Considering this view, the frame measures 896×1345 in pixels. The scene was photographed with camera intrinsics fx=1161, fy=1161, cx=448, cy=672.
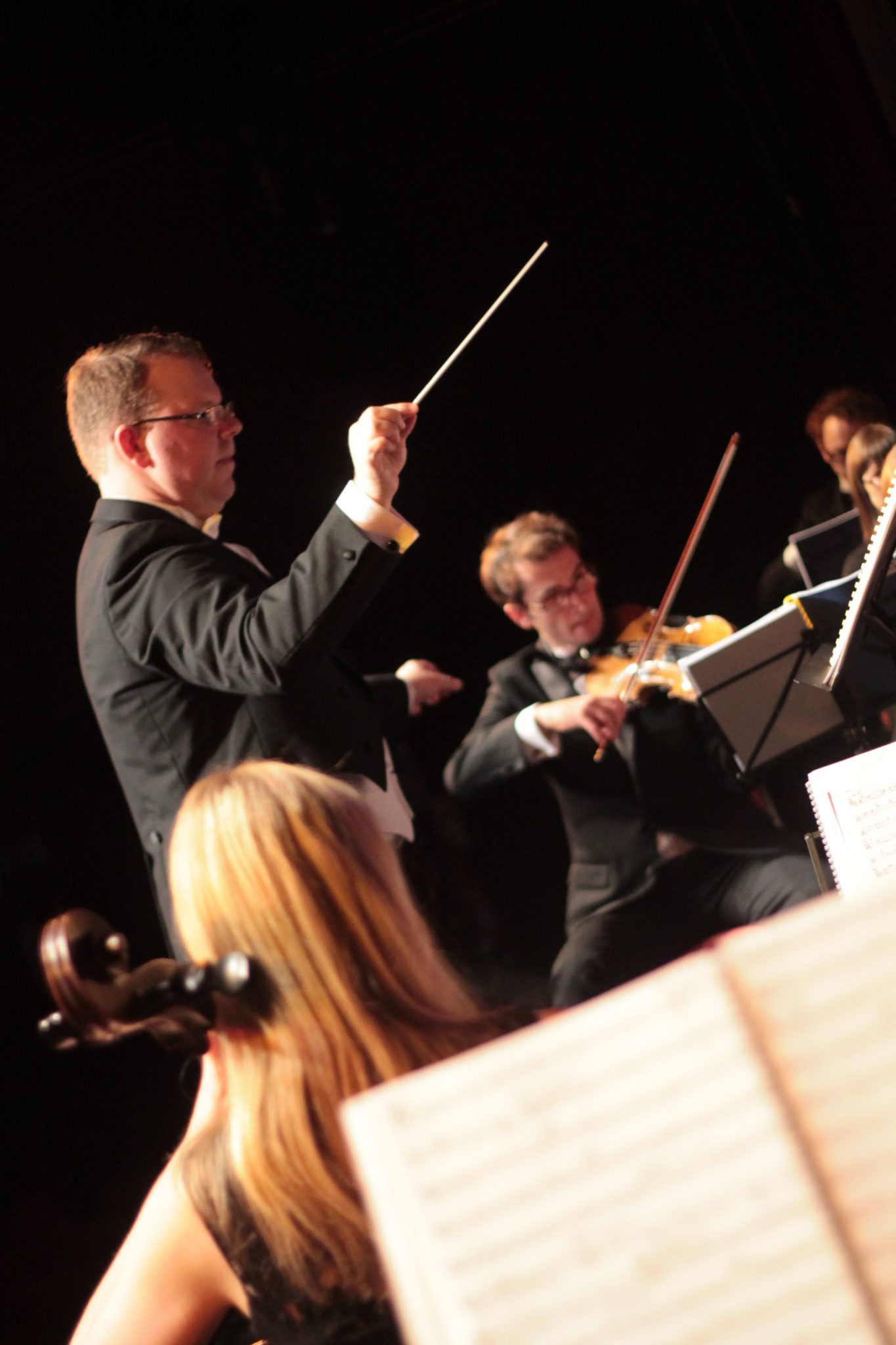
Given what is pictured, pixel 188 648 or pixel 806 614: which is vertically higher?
pixel 188 648

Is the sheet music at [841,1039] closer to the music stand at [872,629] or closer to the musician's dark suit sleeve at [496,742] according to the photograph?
the music stand at [872,629]

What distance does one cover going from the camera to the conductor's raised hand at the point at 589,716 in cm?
240

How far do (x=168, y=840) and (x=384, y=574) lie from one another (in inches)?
22.5

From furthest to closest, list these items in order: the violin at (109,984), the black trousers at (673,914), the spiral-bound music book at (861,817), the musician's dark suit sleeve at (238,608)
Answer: the black trousers at (673,914) → the musician's dark suit sleeve at (238,608) → the spiral-bound music book at (861,817) → the violin at (109,984)

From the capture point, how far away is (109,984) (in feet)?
3.01

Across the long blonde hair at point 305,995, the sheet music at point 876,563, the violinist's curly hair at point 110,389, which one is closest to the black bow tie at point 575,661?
the sheet music at point 876,563

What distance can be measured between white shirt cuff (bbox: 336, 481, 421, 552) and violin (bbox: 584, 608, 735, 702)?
1.04 m

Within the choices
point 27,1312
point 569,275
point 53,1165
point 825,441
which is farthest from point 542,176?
point 27,1312

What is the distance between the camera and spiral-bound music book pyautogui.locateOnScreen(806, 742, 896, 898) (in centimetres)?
119

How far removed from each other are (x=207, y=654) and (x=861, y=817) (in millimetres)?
958

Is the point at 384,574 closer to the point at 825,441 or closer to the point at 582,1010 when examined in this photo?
the point at 582,1010

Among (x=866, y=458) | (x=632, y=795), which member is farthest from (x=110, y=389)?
(x=866, y=458)

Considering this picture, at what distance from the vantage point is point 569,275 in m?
2.84

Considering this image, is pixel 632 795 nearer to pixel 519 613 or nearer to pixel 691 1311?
pixel 519 613
